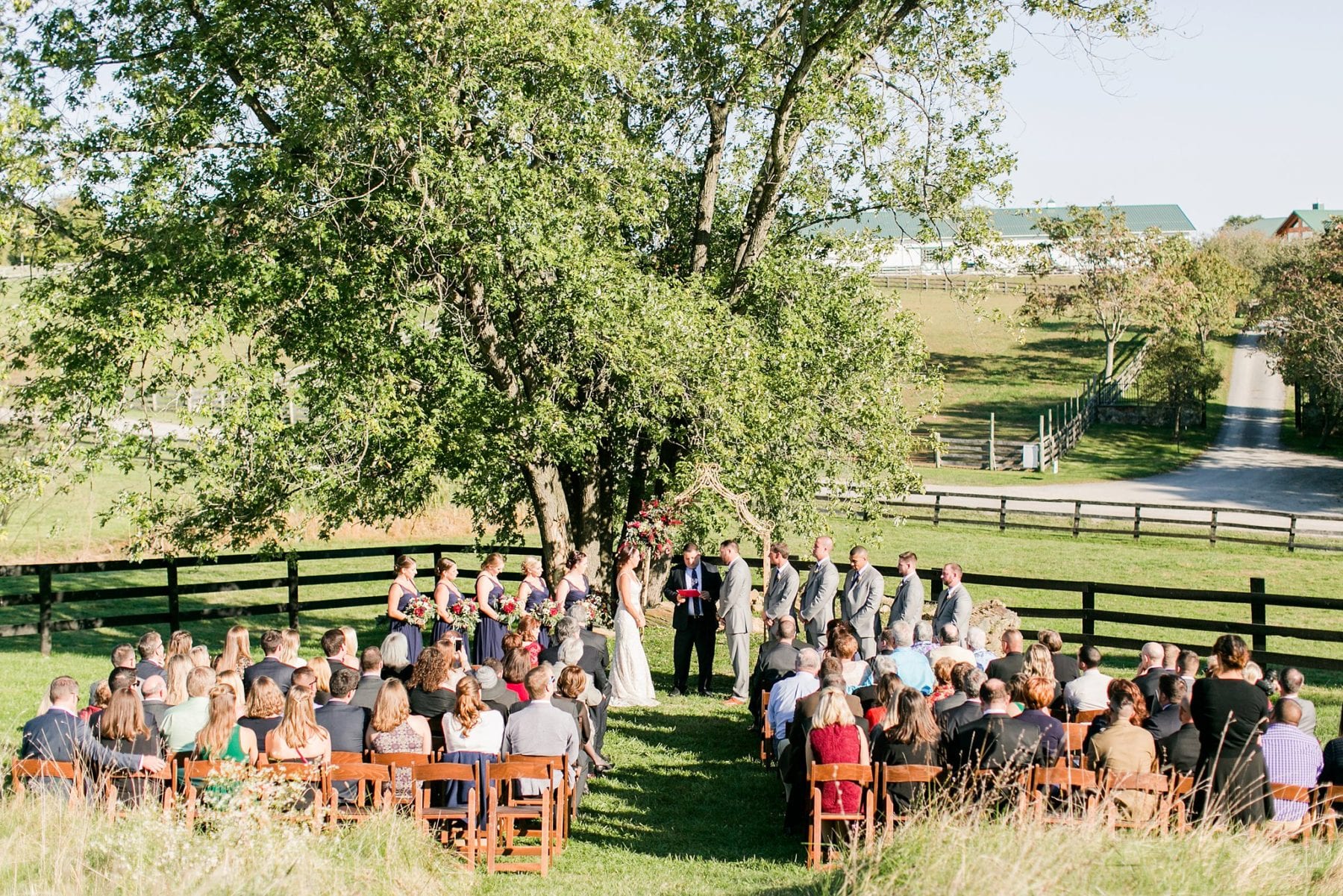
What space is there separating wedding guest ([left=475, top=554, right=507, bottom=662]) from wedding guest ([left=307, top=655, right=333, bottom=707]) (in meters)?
3.22

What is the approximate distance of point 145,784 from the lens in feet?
26.2

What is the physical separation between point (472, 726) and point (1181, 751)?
192 inches

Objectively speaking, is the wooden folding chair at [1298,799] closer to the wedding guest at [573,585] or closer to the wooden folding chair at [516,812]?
the wooden folding chair at [516,812]

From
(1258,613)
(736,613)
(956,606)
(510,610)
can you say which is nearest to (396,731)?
(510,610)

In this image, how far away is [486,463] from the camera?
14.7 m

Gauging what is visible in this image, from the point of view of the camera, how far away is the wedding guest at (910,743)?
7887 mm

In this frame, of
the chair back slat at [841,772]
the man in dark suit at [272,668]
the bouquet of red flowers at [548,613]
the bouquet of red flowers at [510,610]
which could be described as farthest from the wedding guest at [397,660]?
the chair back slat at [841,772]

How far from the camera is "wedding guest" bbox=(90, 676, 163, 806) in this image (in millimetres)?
8102

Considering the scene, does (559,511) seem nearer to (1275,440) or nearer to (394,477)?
(394,477)

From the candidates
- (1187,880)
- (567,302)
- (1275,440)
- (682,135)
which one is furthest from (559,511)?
(1275,440)

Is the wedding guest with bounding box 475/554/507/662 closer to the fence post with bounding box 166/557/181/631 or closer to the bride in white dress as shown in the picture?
the bride in white dress

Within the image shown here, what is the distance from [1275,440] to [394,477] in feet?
146

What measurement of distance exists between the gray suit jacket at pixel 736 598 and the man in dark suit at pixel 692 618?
0.99ft

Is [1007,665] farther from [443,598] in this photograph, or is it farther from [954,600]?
[443,598]
